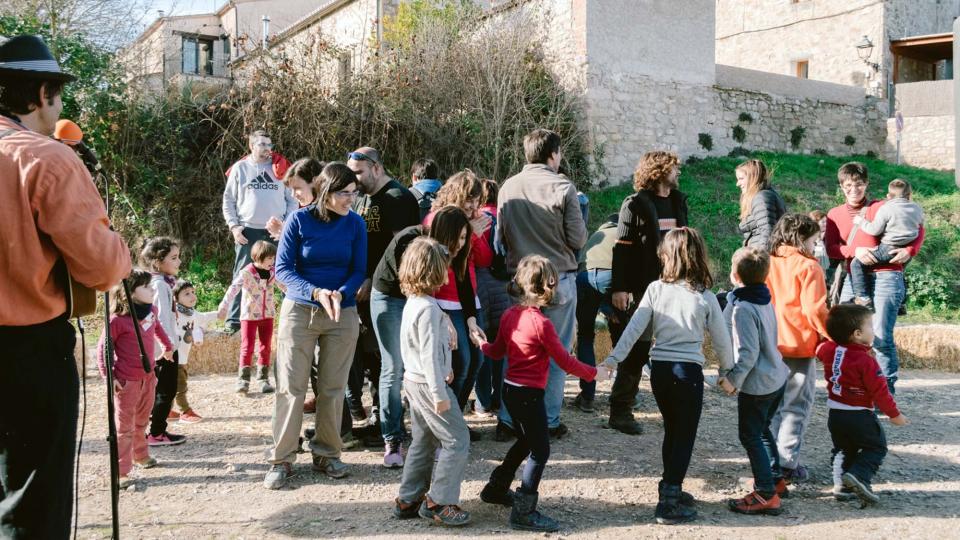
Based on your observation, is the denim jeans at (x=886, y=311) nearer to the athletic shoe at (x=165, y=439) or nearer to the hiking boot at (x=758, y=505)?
the hiking boot at (x=758, y=505)

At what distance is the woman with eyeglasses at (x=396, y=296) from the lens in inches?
159

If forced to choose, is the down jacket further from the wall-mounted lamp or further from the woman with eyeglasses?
the wall-mounted lamp

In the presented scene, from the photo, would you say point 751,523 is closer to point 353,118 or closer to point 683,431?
point 683,431

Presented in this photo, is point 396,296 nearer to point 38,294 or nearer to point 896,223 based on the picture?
point 38,294

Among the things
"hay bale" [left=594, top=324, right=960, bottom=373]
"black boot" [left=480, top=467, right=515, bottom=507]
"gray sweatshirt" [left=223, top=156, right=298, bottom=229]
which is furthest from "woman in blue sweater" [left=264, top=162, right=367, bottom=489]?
"hay bale" [left=594, top=324, right=960, bottom=373]

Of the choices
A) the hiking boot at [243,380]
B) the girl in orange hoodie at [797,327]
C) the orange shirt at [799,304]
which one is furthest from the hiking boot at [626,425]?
the hiking boot at [243,380]

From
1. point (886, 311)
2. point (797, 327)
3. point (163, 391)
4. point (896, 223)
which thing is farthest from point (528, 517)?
point (896, 223)

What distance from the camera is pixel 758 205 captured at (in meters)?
5.18

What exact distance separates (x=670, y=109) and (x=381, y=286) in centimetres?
1302

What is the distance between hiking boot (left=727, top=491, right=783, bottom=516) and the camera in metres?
3.78

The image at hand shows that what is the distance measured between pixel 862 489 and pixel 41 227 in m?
4.03

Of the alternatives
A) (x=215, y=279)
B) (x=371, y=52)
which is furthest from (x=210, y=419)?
(x=371, y=52)

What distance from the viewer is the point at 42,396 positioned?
2.23m

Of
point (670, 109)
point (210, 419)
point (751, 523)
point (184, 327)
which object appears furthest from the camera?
point (670, 109)
